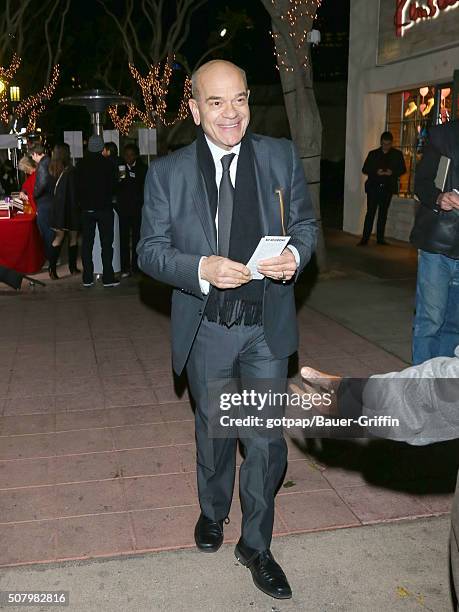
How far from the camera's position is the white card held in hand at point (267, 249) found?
2.82 metres

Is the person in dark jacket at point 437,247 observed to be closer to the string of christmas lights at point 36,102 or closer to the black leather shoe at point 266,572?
the black leather shoe at point 266,572

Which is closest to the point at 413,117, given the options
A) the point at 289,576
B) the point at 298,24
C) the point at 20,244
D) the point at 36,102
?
the point at 298,24

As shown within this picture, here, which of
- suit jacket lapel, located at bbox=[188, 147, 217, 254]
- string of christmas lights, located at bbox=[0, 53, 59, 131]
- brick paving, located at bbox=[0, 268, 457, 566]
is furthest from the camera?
string of christmas lights, located at bbox=[0, 53, 59, 131]

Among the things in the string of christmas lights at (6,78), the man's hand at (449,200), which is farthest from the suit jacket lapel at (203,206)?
the string of christmas lights at (6,78)

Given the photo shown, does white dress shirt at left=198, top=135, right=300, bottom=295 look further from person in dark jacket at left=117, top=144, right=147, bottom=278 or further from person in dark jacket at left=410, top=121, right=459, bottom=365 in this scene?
person in dark jacket at left=117, top=144, right=147, bottom=278

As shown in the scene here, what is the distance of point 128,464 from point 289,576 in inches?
61.0

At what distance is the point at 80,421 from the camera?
17.6 ft

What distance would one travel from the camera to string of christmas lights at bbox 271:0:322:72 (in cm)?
1027

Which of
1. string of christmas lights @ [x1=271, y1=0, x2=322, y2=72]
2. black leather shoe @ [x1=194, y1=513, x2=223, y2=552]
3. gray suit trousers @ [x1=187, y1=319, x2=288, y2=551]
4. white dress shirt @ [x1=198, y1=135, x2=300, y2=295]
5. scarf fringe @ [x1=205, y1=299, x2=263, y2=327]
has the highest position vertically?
string of christmas lights @ [x1=271, y1=0, x2=322, y2=72]

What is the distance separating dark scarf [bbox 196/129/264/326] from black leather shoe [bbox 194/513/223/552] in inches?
43.6

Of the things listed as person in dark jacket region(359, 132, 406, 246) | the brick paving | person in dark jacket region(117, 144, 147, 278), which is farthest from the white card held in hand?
person in dark jacket region(359, 132, 406, 246)

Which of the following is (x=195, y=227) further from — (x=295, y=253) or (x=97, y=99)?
(x=97, y=99)

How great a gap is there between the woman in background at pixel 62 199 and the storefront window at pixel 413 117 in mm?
6975

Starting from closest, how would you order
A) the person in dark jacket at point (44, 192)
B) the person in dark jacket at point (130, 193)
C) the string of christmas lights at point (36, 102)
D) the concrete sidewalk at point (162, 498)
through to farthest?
the concrete sidewalk at point (162, 498) < the person in dark jacket at point (130, 193) < the person in dark jacket at point (44, 192) < the string of christmas lights at point (36, 102)
